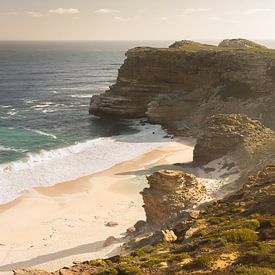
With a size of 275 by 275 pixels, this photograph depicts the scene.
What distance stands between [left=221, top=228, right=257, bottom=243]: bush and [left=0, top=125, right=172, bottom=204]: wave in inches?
1175

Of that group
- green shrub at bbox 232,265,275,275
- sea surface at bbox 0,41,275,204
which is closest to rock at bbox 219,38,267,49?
sea surface at bbox 0,41,275,204

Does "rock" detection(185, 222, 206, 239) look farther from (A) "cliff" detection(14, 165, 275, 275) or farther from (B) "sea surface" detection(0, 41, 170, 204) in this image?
(B) "sea surface" detection(0, 41, 170, 204)

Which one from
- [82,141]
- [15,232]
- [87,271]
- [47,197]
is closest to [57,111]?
[82,141]

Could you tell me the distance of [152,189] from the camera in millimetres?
32906

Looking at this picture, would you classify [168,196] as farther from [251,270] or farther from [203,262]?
[251,270]

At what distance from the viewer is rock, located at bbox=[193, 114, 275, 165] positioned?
154 feet

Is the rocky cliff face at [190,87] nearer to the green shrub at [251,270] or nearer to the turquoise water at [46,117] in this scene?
the turquoise water at [46,117]

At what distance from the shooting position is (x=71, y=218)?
38.7 metres

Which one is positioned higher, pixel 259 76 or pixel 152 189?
pixel 259 76

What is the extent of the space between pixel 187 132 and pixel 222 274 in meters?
54.0

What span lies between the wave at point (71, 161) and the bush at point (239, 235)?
97.9ft

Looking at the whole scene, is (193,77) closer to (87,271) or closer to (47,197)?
(47,197)

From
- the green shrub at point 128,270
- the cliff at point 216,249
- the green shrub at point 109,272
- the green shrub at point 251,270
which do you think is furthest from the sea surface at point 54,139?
the green shrub at point 251,270

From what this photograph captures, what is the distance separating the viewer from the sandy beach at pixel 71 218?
103 feet
